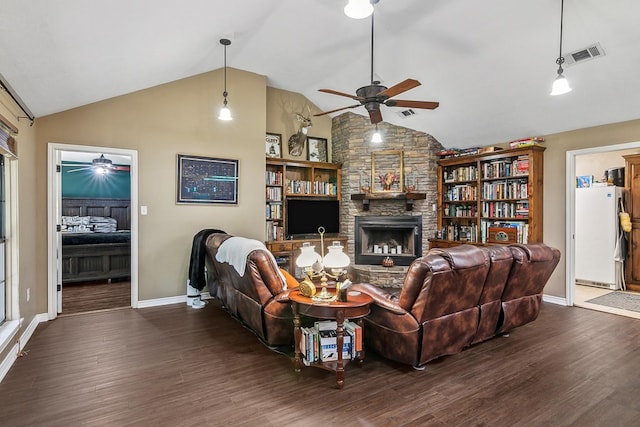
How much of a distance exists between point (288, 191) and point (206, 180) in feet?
4.95

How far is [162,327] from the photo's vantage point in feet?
12.1

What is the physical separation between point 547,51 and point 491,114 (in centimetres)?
132

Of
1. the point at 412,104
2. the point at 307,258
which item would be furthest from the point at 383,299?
the point at 412,104

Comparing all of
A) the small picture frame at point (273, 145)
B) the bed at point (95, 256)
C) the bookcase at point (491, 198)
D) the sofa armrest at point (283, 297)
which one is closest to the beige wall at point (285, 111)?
the small picture frame at point (273, 145)

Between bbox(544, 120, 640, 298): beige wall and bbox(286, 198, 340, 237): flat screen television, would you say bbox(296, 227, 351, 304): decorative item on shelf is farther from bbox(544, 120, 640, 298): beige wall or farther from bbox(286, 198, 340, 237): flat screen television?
bbox(544, 120, 640, 298): beige wall

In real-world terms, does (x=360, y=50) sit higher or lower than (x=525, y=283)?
higher

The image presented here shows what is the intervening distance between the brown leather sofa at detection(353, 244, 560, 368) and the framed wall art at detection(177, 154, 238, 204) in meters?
2.85

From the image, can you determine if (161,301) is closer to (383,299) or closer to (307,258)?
(307,258)

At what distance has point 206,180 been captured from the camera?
4883mm

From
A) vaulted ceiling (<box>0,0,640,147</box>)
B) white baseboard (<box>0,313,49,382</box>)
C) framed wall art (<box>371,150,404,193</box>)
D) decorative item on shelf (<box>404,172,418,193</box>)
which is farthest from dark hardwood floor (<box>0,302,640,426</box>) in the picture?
framed wall art (<box>371,150,404,193</box>)

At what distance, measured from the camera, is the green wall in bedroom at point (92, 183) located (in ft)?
26.4

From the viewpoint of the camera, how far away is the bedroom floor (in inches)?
173

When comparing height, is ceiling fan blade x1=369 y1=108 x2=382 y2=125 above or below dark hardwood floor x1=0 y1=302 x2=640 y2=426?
above

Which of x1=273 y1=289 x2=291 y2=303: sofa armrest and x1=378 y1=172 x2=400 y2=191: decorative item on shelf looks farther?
x1=378 y1=172 x2=400 y2=191: decorative item on shelf
